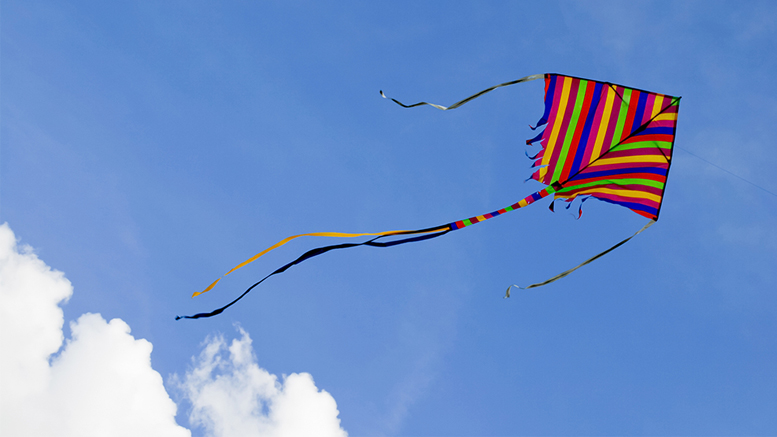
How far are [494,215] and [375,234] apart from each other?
2073 millimetres

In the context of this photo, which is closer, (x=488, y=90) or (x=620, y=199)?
(x=488, y=90)

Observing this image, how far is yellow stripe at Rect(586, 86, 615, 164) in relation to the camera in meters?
8.36

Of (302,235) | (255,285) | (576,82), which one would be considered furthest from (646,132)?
(255,285)

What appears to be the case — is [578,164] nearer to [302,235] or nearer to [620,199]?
[620,199]

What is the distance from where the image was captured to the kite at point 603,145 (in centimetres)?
825

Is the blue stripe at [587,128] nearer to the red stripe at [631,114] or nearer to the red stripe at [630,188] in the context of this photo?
the red stripe at [630,188]

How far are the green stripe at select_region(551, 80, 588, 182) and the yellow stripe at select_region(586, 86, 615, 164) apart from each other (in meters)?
0.38

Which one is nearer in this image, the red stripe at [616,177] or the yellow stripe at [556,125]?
the yellow stripe at [556,125]

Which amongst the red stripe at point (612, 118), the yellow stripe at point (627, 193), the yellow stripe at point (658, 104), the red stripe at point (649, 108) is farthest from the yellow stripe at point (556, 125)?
the yellow stripe at point (658, 104)

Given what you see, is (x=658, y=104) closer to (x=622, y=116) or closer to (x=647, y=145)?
(x=622, y=116)

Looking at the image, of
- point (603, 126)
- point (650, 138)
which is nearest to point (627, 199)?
point (650, 138)

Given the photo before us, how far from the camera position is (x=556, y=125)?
28.6 feet

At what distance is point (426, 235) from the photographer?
25.1ft

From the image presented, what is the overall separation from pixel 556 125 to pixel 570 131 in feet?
0.83
